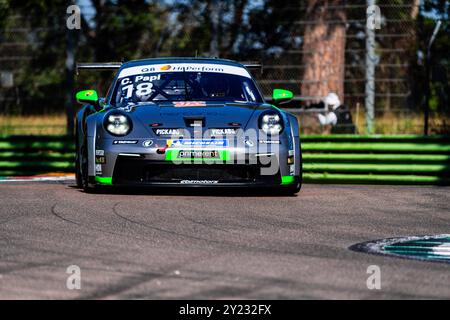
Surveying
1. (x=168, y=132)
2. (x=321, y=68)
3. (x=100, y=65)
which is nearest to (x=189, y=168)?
(x=168, y=132)

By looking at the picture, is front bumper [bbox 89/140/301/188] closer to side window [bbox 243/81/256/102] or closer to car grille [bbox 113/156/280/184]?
car grille [bbox 113/156/280/184]

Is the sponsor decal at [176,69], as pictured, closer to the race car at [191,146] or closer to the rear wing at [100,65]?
the rear wing at [100,65]

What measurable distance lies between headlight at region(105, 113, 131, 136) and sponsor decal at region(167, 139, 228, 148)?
0.42 meters

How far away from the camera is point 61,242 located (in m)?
6.29

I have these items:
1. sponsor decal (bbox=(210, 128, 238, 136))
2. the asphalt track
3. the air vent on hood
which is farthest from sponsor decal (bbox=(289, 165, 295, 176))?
the air vent on hood

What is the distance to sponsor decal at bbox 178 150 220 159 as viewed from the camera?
346 inches

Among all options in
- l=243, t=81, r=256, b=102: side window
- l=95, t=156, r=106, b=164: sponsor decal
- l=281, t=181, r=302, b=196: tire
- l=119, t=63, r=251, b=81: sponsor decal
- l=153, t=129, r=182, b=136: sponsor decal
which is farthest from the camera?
l=119, t=63, r=251, b=81: sponsor decal

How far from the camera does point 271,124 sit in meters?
9.09

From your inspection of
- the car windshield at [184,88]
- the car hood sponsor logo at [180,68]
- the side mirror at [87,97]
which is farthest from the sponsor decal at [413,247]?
the side mirror at [87,97]

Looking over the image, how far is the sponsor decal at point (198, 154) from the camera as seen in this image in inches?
346

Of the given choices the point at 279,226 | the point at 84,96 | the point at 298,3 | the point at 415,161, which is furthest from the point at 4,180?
the point at 298,3

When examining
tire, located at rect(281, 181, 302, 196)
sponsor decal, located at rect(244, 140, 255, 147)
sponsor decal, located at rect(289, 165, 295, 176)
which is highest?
sponsor decal, located at rect(244, 140, 255, 147)

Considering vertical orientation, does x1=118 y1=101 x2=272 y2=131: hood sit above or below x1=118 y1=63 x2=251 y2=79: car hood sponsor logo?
below
